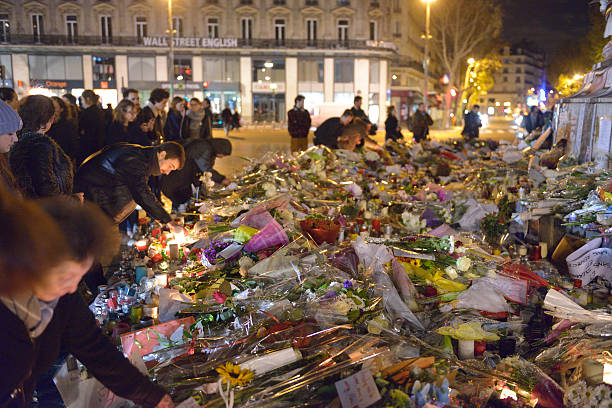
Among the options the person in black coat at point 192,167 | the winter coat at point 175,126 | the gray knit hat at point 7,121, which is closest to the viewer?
the gray knit hat at point 7,121

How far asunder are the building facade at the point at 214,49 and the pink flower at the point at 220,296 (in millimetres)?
45297

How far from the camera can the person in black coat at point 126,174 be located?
16.7 ft

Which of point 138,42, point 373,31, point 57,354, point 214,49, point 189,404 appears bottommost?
point 189,404

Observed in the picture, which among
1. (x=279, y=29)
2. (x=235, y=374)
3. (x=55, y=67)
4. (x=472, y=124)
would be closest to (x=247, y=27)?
A: (x=279, y=29)

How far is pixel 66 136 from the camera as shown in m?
7.54

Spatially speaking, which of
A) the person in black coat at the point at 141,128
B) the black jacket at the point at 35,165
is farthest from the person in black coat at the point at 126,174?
the person in black coat at the point at 141,128

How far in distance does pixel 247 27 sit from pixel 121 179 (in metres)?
47.5

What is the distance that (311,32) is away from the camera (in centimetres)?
5088

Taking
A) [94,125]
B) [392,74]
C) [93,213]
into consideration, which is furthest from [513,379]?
[392,74]

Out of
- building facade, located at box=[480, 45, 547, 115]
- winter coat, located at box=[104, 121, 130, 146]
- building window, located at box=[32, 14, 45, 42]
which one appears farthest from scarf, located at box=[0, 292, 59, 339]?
building facade, located at box=[480, 45, 547, 115]

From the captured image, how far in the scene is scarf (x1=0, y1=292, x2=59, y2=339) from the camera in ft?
5.92

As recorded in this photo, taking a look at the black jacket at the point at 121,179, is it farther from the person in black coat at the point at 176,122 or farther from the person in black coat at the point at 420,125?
the person in black coat at the point at 420,125

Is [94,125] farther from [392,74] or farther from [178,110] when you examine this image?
[392,74]

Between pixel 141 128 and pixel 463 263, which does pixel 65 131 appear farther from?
pixel 463 263
